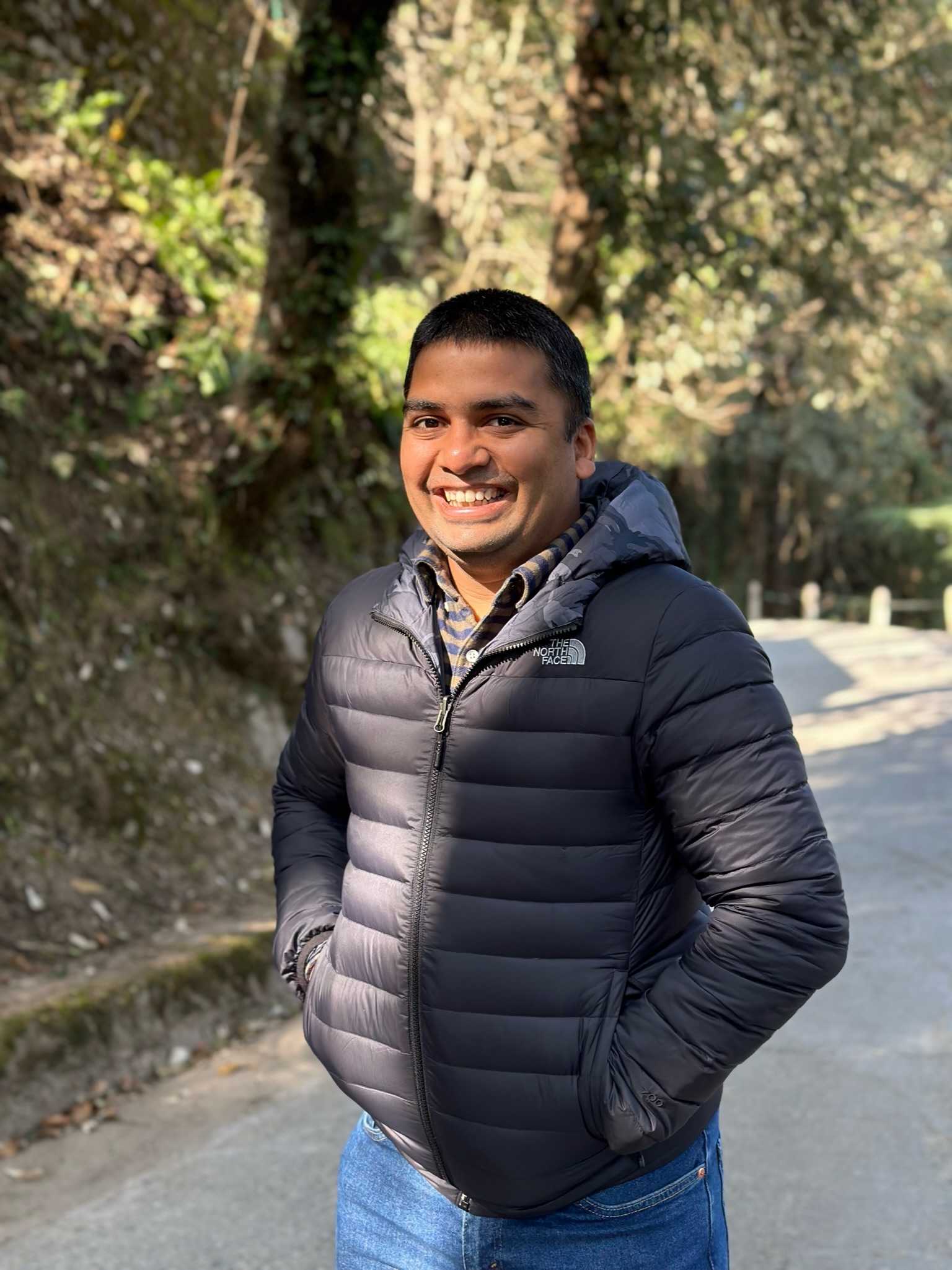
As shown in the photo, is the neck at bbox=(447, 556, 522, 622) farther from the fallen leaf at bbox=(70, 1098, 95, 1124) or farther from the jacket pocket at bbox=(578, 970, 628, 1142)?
the fallen leaf at bbox=(70, 1098, 95, 1124)

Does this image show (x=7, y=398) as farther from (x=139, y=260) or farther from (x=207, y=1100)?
(x=207, y=1100)

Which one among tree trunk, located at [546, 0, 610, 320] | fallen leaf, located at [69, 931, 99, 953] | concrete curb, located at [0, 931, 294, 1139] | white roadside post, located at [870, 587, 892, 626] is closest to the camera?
concrete curb, located at [0, 931, 294, 1139]

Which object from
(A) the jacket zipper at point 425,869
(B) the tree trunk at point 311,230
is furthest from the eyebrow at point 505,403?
(B) the tree trunk at point 311,230

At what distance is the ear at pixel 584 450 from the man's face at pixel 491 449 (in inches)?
2.0

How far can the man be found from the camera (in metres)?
1.93

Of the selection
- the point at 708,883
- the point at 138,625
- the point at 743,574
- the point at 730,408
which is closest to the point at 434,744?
the point at 708,883

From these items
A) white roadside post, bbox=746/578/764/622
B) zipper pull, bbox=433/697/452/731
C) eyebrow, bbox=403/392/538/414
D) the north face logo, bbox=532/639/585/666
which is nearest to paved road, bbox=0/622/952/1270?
zipper pull, bbox=433/697/452/731

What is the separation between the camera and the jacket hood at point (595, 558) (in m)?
2.03

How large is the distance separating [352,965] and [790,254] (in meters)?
10.7

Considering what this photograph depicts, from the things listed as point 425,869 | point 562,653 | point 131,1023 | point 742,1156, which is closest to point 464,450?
point 562,653

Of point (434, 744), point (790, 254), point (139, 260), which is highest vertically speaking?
point (790, 254)

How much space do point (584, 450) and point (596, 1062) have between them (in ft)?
3.08

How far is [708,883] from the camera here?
6.47 ft

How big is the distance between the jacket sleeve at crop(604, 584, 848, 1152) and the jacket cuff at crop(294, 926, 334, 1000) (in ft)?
2.04
